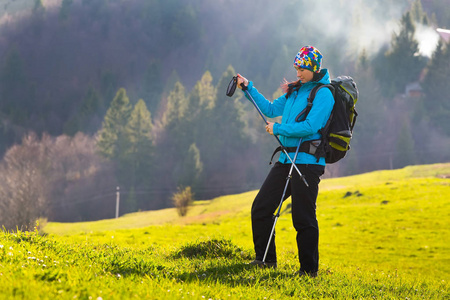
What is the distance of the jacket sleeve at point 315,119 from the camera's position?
824 centimetres

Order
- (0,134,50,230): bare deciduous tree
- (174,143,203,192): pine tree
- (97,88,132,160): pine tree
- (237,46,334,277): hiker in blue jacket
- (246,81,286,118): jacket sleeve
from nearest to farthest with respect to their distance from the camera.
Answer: (237,46,334,277): hiker in blue jacket, (246,81,286,118): jacket sleeve, (0,134,50,230): bare deciduous tree, (174,143,203,192): pine tree, (97,88,132,160): pine tree

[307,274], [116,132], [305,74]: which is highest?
[116,132]

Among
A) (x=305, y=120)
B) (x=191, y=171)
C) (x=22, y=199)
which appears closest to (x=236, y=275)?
(x=305, y=120)

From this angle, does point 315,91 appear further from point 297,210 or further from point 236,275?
point 236,275

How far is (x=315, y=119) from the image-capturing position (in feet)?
27.1

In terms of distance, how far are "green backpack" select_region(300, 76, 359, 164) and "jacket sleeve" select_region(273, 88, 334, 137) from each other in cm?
12

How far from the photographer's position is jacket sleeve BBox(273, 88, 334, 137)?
8.24 meters

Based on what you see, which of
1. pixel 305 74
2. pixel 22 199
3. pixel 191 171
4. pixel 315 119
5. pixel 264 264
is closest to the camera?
pixel 315 119

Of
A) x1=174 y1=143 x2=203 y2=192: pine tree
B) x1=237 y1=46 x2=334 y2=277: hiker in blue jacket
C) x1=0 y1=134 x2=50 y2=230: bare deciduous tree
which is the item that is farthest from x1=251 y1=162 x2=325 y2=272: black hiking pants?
x1=174 y1=143 x2=203 y2=192: pine tree

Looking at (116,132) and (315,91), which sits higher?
(116,132)

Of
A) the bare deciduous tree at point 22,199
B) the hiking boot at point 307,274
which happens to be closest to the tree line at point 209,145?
the bare deciduous tree at point 22,199

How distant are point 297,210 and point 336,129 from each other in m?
1.37

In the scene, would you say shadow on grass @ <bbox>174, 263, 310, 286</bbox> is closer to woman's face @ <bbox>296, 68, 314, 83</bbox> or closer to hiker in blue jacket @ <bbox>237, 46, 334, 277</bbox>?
hiker in blue jacket @ <bbox>237, 46, 334, 277</bbox>

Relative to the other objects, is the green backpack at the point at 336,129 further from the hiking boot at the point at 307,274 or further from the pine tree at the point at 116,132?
the pine tree at the point at 116,132
